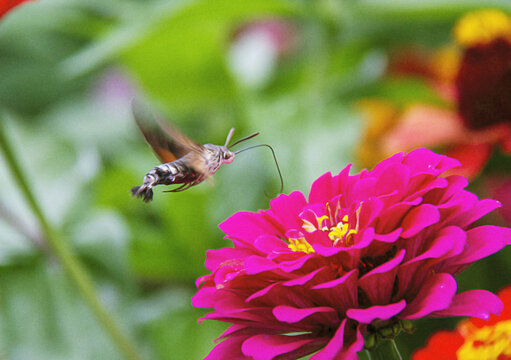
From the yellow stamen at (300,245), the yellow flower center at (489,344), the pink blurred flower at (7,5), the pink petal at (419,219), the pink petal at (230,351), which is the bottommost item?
the yellow flower center at (489,344)

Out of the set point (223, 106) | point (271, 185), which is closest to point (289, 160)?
point (271, 185)

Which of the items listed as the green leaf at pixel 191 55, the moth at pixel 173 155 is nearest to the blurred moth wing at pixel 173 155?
the moth at pixel 173 155

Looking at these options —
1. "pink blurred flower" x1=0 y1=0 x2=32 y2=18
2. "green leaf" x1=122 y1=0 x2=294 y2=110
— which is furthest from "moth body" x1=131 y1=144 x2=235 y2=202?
"green leaf" x1=122 y1=0 x2=294 y2=110

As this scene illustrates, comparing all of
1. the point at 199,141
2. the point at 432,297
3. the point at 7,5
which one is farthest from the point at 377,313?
the point at 199,141

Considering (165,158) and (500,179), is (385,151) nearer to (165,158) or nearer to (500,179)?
(500,179)

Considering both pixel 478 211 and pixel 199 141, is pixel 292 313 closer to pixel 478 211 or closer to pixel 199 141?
pixel 478 211

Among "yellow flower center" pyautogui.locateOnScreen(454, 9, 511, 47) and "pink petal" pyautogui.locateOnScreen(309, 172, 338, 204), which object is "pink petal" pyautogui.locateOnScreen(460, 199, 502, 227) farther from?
"yellow flower center" pyautogui.locateOnScreen(454, 9, 511, 47)

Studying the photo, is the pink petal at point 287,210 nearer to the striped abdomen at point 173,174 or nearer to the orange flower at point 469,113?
the striped abdomen at point 173,174
